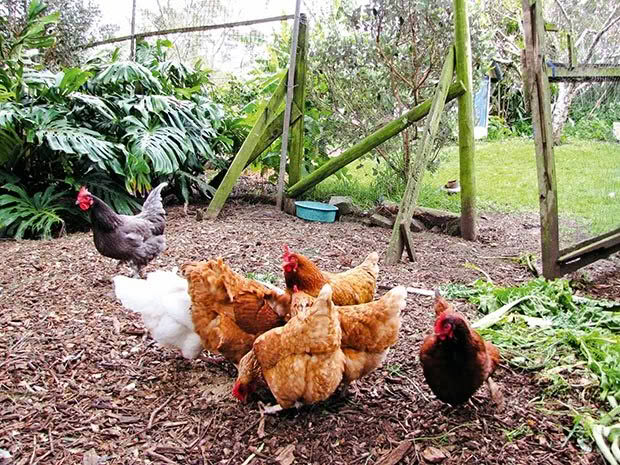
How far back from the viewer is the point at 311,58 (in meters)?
5.63

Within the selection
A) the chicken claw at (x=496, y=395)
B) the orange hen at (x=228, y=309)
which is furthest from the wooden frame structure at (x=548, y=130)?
the orange hen at (x=228, y=309)

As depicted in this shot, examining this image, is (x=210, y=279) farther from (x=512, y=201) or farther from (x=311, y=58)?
(x=512, y=201)

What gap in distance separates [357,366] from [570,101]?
2941 mm

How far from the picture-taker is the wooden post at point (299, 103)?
534 cm

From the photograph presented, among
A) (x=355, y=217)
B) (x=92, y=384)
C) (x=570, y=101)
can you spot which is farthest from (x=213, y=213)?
(x=570, y=101)

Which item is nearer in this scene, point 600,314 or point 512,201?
point 600,314

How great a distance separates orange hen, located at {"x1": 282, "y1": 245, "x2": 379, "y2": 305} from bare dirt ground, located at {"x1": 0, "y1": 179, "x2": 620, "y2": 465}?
0.39m

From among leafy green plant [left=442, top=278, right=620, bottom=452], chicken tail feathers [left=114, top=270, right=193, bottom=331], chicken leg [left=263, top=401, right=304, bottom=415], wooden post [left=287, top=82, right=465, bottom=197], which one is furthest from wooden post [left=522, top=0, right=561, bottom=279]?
chicken tail feathers [left=114, top=270, right=193, bottom=331]

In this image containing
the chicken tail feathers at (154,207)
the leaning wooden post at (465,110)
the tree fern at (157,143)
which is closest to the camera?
the chicken tail feathers at (154,207)

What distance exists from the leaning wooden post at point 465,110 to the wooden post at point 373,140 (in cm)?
12

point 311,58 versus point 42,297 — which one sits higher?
point 311,58

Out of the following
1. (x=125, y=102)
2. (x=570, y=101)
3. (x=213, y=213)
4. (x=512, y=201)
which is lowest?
(x=512, y=201)

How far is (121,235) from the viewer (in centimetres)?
333

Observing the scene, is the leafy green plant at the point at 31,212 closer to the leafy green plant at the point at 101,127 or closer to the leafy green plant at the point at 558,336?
the leafy green plant at the point at 101,127
